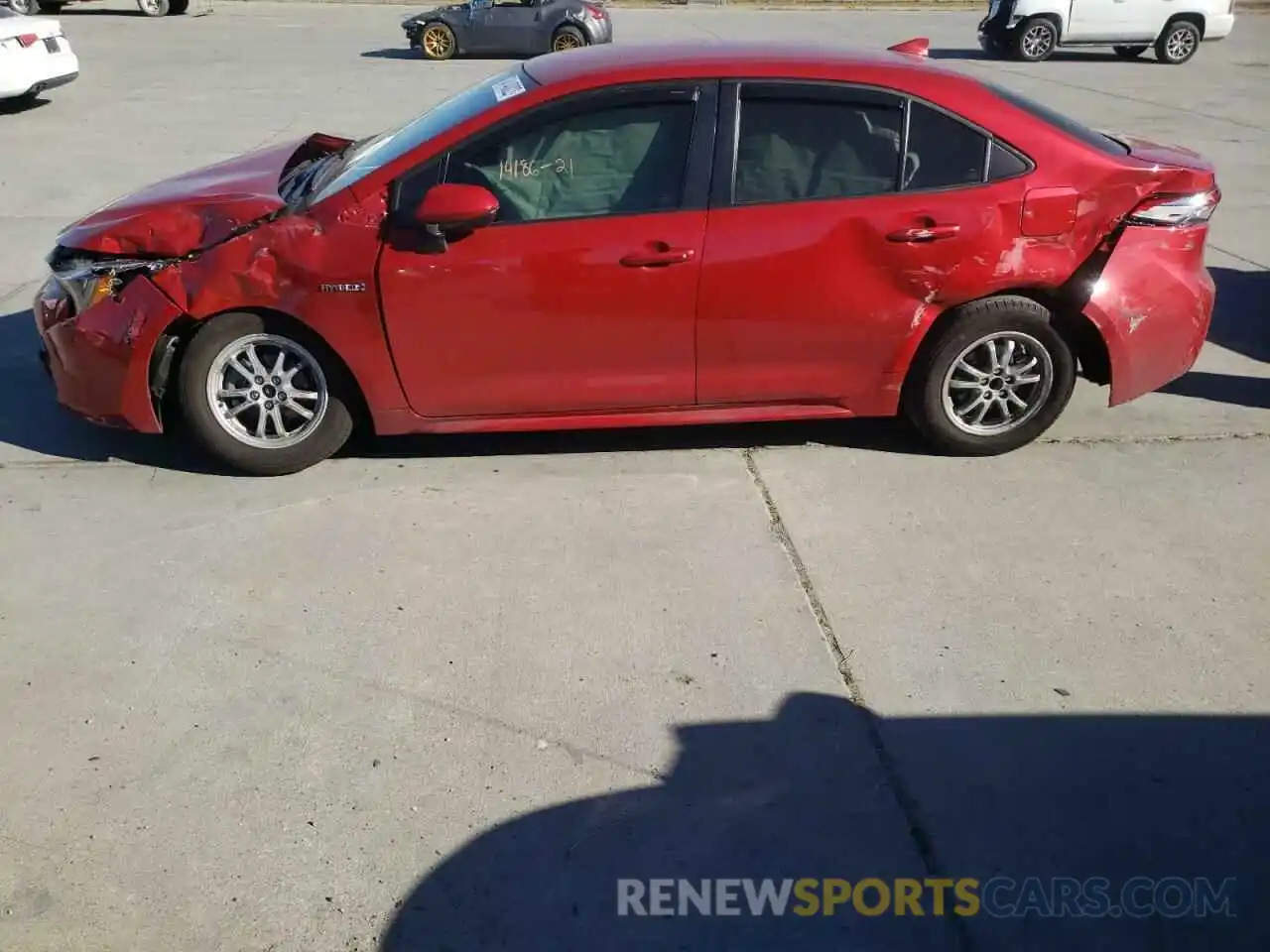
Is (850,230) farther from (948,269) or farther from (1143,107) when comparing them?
(1143,107)

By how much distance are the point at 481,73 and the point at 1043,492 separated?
50.6 ft

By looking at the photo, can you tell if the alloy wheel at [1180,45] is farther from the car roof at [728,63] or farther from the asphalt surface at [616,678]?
the car roof at [728,63]

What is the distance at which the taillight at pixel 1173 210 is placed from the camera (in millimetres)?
4820


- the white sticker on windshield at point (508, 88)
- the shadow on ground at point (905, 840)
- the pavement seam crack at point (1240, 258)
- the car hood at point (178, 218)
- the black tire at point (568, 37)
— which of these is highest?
the white sticker on windshield at point (508, 88)

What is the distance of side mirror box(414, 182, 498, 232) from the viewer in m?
4.37

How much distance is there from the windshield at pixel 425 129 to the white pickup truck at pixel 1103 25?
17.2 m

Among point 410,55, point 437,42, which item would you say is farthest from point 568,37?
point 410,55

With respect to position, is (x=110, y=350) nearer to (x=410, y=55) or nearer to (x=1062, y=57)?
(x=410, y=55)

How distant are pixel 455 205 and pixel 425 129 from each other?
653mm

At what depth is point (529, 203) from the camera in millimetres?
Answer: 4582

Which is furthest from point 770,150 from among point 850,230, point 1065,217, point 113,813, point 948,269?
point 113,813

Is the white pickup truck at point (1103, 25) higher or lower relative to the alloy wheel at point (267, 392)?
higher

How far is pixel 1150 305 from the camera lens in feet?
16.0

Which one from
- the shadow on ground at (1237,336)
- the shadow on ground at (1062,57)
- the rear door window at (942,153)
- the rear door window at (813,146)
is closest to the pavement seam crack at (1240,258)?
the shadow on ground at (1237,336)
